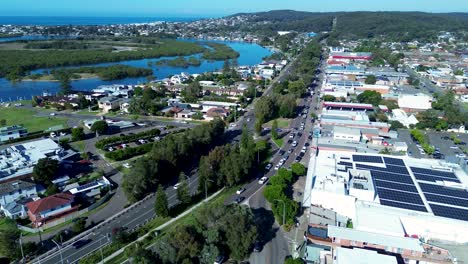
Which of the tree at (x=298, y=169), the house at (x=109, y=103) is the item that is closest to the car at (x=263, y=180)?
the tree at (x=298, y=169)

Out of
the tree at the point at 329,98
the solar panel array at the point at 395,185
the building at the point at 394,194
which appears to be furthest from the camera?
the tree at the point at 329,98

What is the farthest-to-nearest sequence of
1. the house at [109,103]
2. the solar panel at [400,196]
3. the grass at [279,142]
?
the house at [109,103] → the grass at [279,142] → the solar panel at [400,196]

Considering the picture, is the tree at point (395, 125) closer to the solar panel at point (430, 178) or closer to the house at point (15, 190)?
the solar panel at point (430, 178)

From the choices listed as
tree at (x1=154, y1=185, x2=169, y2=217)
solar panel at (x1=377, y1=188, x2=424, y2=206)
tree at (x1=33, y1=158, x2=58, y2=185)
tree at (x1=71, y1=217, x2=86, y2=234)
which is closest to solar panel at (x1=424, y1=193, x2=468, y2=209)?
solar panel at (x1=377, y1=188, x2=424, y2=206)

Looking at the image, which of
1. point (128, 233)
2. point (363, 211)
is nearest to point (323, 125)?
point (363, 211)

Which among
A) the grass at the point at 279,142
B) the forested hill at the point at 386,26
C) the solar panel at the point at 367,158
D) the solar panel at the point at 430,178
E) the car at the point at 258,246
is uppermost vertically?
the forested hill at the point at 386,26

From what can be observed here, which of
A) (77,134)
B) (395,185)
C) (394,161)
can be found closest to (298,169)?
(395,185)

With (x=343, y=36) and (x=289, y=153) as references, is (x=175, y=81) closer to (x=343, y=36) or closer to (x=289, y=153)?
(x=289, y=153)
